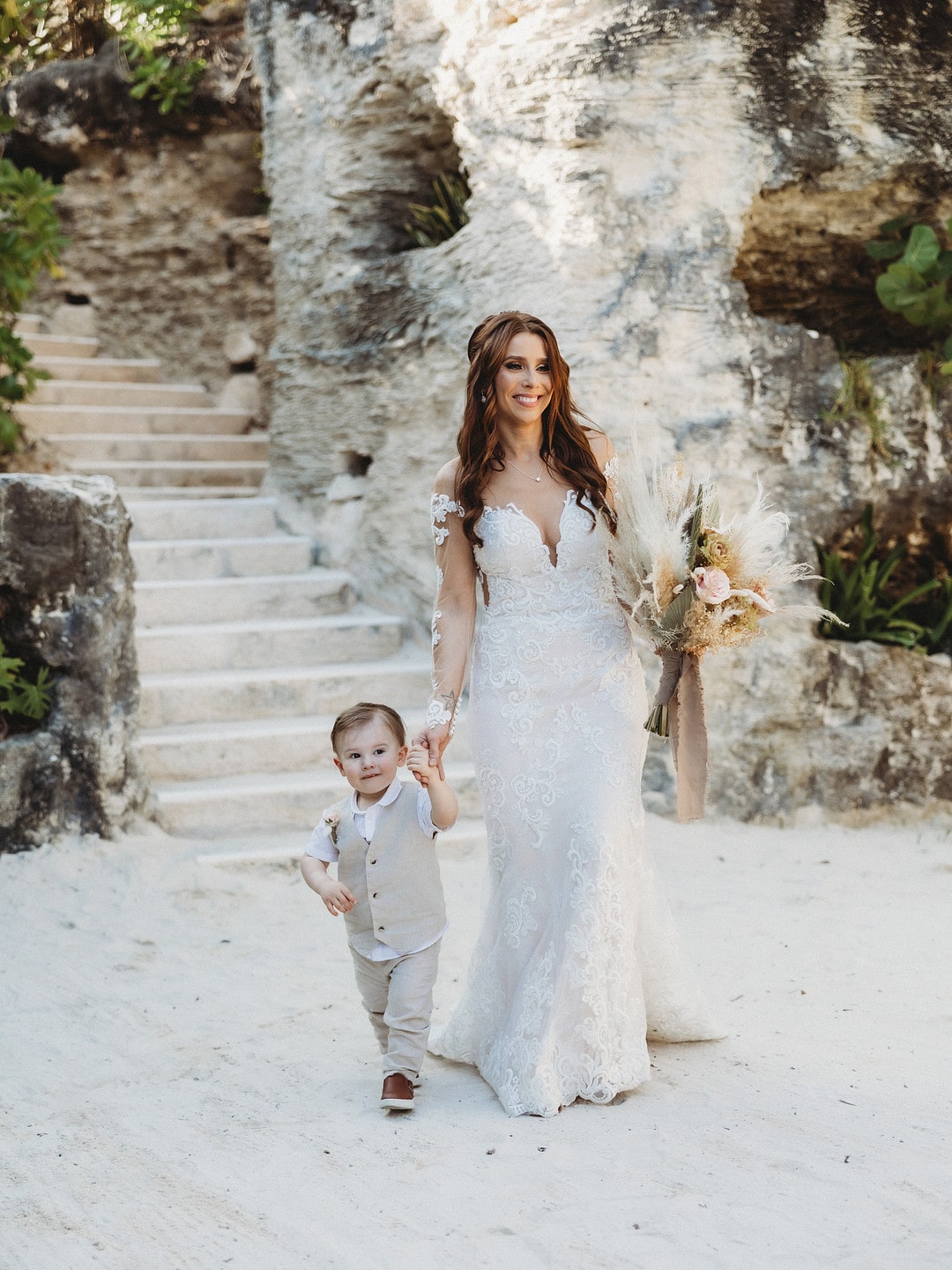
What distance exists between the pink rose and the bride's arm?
614 millimetres

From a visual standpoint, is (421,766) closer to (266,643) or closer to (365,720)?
(365,720)

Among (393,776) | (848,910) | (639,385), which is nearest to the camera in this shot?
(393,776)

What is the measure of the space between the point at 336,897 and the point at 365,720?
0.40 meters

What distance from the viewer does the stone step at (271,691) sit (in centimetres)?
Answer: 538

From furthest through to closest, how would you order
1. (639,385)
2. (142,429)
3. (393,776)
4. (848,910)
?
(142,429) < (639,385) < (848,910) < (393,776)

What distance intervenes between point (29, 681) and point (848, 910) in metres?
3.26

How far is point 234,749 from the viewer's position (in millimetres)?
5164

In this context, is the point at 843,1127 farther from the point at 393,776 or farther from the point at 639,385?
the point at 639,385

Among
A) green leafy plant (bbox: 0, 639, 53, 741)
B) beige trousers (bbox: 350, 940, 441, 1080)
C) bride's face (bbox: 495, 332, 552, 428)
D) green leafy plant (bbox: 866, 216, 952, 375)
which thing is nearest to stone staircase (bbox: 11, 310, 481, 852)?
green leafy plant (bbox: 0, 639, 53, 741)

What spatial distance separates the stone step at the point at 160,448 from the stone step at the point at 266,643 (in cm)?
178

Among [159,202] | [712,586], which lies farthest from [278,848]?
[159,202]

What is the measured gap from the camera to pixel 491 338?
2.98m

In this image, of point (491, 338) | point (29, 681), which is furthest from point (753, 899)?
point (29, 681)

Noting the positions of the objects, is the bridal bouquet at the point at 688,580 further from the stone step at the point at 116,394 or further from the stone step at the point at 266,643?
the stone step at the point at 116,394
